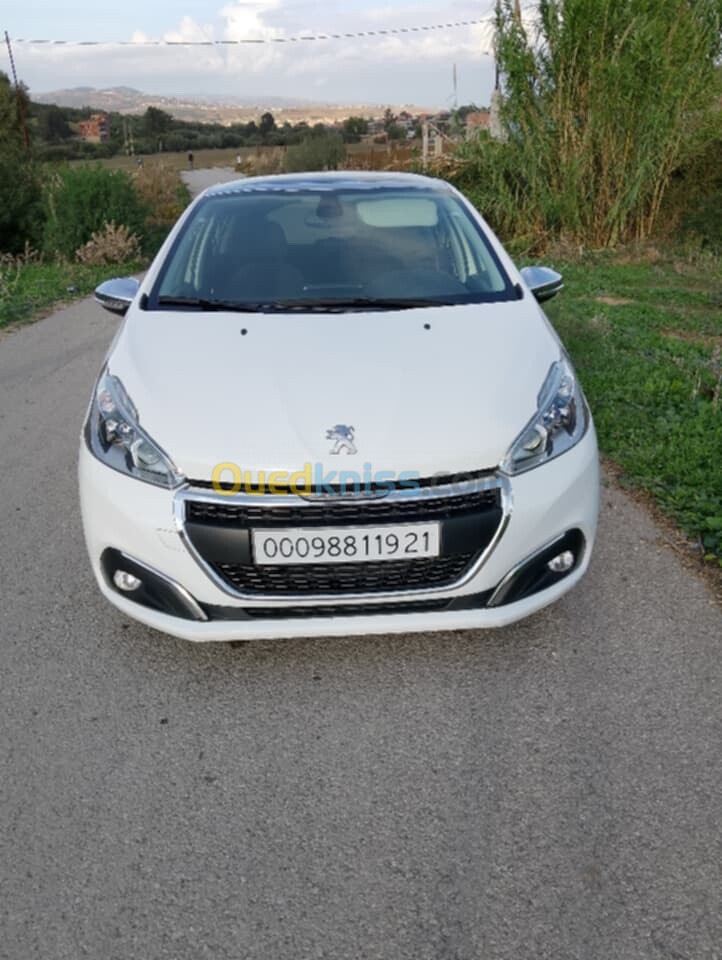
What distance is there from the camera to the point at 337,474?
2.46 m

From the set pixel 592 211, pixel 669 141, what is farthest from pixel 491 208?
pixel 669 141

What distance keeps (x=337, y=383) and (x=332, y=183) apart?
1.91 metres

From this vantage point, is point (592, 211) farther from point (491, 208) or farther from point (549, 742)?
point (549, 742)

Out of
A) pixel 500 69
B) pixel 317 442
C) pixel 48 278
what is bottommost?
pixel 48 278

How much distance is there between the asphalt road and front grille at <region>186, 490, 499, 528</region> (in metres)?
0.59

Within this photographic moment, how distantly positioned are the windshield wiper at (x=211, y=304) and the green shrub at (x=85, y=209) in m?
12.3

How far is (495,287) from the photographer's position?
3514 mm

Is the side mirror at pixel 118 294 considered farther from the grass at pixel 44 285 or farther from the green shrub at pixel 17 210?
the green shrub at pixel 17 210

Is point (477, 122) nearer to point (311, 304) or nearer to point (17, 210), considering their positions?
point (17, 210)

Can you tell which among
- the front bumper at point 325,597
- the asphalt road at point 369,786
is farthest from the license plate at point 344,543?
the asphalt road at point 369,786

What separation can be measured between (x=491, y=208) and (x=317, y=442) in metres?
12.1

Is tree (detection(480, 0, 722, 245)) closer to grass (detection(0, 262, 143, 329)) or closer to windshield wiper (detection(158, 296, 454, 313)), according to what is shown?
grass (detection(0, 262, 143, 329))

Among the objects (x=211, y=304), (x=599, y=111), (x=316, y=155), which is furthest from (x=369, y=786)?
(x=316, y=155)

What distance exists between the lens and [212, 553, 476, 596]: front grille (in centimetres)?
251
